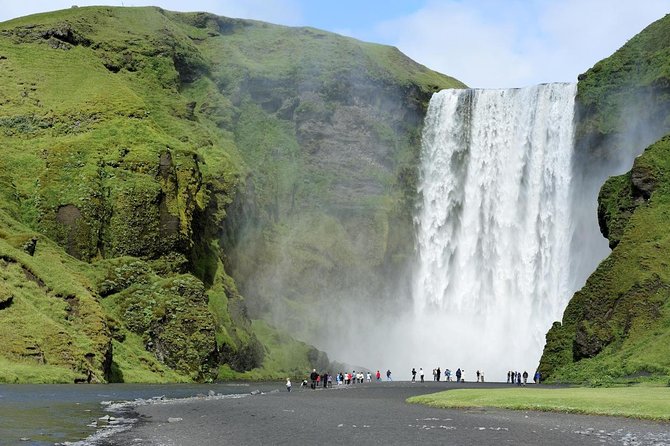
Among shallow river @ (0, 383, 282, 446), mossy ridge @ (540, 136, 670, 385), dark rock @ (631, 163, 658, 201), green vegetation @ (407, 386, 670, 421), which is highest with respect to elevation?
dark rock @ (631, 163, 658, 201)

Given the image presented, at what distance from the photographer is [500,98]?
13400 cm

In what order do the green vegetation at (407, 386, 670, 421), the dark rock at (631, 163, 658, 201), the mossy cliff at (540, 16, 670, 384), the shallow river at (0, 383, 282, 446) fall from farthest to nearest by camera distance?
the dark rock at (631, 163, 658, 201), the mossy cliff at (540, 16, 670, 384), the green vegetation at (407, 386, 670, 421), the shallow river at (0, 383, 282, 446)

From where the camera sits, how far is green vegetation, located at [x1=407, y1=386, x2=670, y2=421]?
125 ft

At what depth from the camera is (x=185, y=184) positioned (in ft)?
370

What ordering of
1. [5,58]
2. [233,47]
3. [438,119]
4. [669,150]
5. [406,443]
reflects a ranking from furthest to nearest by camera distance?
1. [233,47]
2. [438,119]
3. [5,58]
4. [669,150]
5. [406,443]

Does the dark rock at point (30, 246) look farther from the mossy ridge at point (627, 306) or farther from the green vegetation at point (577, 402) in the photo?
the mossy ridge at point (627, 306)

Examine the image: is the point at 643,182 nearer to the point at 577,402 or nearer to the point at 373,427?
the point at 577,402

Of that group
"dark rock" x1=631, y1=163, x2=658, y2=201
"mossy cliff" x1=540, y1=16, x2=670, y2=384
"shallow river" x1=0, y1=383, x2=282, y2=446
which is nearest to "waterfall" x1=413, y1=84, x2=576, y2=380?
"mossy cliff" x1=540, y1=16, x2=670, y2=384

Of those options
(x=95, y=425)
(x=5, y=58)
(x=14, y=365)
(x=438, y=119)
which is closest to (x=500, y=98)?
(x=438, y=119)

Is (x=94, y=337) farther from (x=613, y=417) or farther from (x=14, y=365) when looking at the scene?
(x=613, y=417)

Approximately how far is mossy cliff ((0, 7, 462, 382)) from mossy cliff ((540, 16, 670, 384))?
3842 cm

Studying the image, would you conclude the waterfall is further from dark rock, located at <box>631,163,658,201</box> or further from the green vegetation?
the green vegetation

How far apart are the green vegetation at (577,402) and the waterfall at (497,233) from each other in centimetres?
6542

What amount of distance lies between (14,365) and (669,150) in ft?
229
